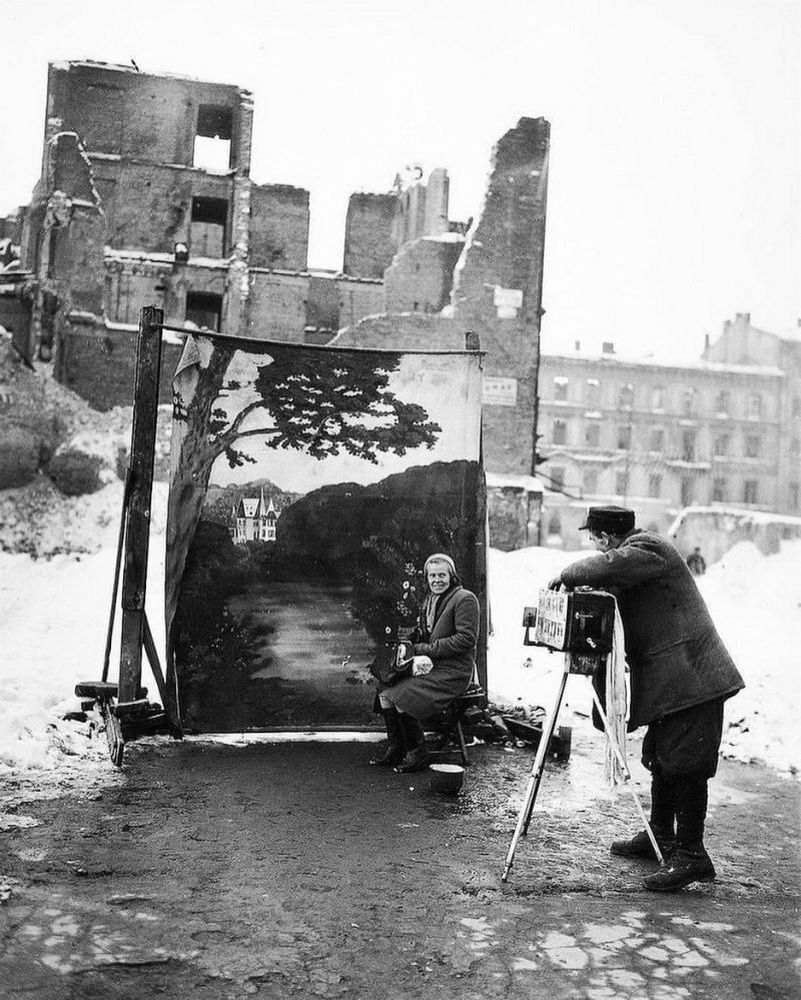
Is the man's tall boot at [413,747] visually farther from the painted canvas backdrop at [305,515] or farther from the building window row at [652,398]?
the building window row at [652,398]

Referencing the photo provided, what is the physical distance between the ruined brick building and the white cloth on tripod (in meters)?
17.8

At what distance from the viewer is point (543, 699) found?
10.1 m

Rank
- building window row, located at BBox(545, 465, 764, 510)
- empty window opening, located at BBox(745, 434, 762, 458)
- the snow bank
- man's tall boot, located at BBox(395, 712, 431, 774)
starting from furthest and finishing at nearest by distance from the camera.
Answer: empty window opening, located at BBox(745, 434, 762, 458)
building window row, located at BBox(545, 465, 764, 510)
man's tall boot, located at BBox(395, 712, 431, 774)
the snow bank

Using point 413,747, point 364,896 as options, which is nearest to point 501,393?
point 413,747

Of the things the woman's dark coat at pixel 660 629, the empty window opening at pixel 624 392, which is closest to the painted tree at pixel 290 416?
the woman's dark coat at pixel 660 629

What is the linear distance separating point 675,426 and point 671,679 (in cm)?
5283

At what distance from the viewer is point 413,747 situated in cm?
707

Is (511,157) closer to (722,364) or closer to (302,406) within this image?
(302,406)

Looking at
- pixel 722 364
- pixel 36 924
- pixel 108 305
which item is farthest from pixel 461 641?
pixel 722 364

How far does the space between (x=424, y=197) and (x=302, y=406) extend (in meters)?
27.9

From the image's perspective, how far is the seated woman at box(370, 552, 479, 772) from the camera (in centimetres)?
677

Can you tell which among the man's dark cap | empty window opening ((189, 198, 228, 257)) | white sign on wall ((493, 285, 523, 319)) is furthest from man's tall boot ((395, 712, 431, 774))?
empty window opening ((189, 198, 228, 257))

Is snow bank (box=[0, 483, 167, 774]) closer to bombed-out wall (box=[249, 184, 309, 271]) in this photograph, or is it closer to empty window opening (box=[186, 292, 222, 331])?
empty window opening (box=[186, 292, 222, 331])

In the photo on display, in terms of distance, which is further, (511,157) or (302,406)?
(511,157)
